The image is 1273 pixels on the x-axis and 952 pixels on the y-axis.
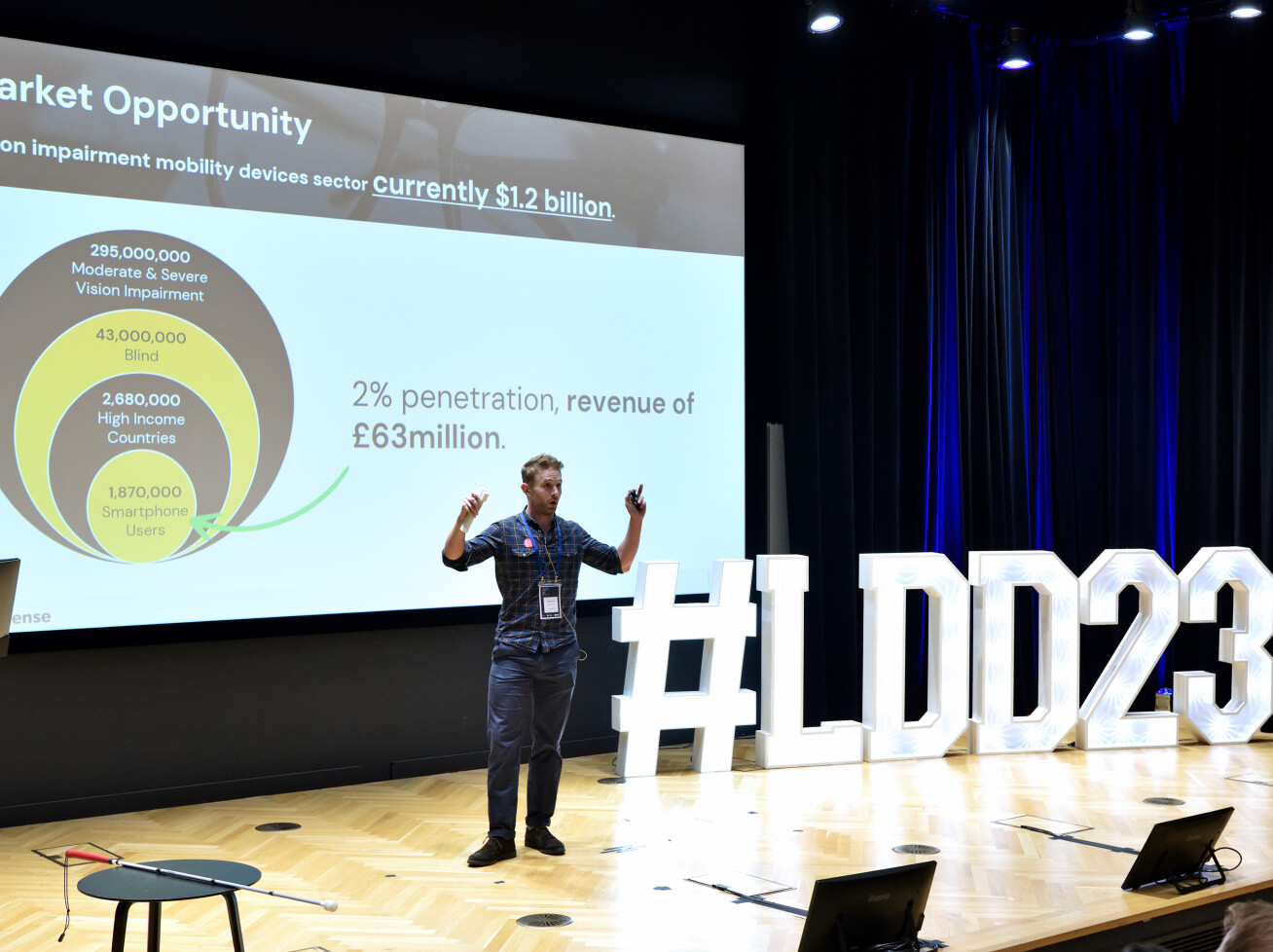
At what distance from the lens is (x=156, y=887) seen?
8.30 feet

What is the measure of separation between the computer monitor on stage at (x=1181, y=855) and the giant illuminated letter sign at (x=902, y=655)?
85.2 inches

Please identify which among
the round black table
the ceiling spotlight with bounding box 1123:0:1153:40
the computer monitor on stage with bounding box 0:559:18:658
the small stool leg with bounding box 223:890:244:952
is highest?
the ceiling spotlight with bounding box 1123:0:1153:40

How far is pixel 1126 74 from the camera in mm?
7488

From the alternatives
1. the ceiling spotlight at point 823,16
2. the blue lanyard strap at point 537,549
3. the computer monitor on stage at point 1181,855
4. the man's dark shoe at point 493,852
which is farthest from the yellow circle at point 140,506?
the computer monitor on stage at point 1181,855

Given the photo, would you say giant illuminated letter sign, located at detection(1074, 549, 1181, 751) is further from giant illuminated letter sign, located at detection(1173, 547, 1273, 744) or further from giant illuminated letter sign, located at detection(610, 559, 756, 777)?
giant illuminated letter sign, located at detection(610, 559, 756, 777)

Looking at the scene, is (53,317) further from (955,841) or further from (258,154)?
(955,841)

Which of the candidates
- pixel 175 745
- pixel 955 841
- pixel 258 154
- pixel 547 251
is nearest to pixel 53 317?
pixel 258 154

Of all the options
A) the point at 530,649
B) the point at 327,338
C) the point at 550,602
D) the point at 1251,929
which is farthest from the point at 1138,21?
the point at 1251,929

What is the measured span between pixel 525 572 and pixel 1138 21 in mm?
4526

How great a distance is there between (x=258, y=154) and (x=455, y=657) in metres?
2.38

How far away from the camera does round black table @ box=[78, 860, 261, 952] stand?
2461 millimetres

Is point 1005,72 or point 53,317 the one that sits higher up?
point 1005,72

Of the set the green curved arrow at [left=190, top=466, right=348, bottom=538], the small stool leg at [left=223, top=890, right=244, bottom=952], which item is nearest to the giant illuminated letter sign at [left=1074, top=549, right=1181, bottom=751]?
the green curved arrow at [left=190, top=466, right=348, bottom=538]

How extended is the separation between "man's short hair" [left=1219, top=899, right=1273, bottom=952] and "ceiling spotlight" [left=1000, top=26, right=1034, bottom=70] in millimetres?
5554
